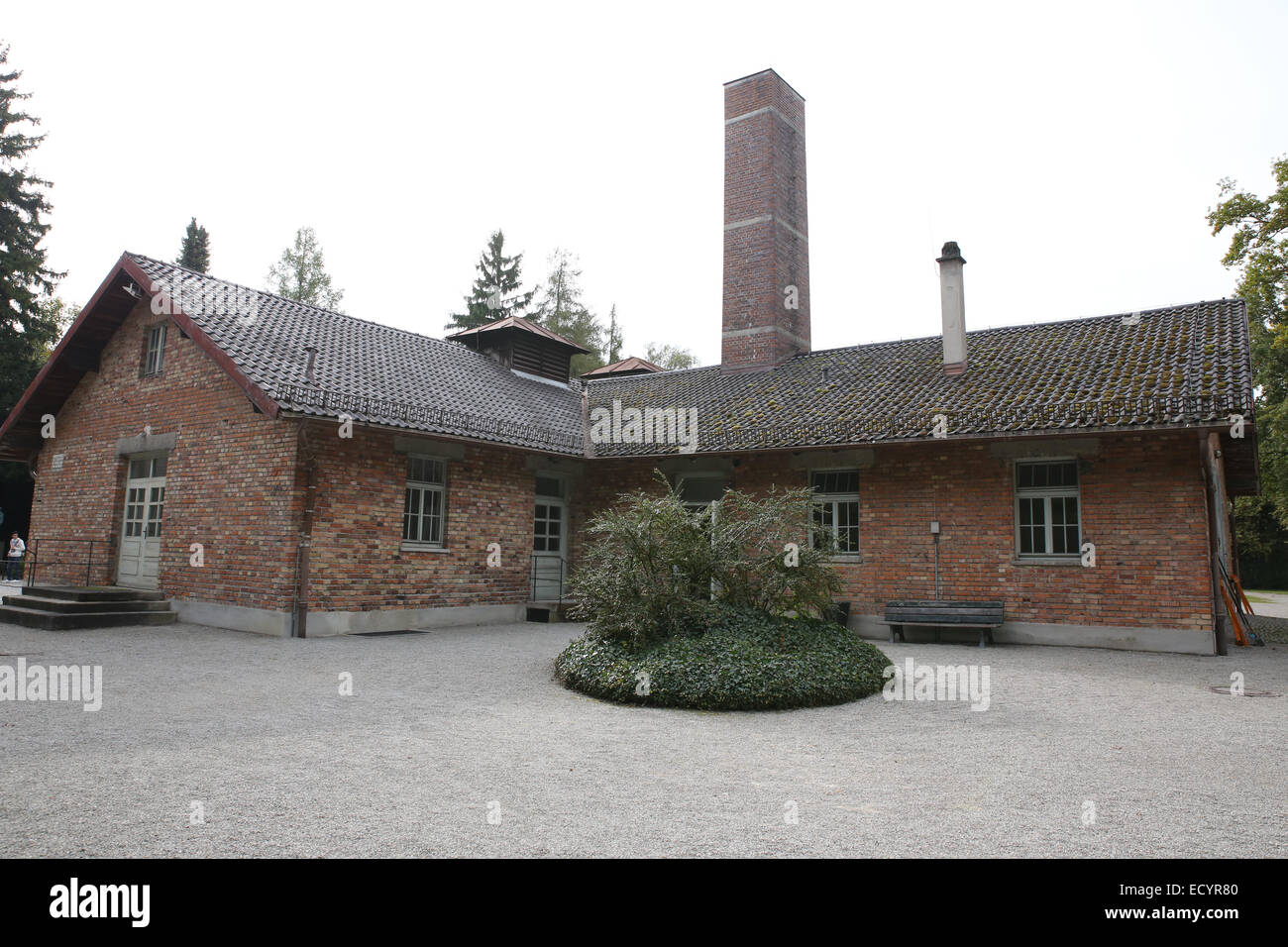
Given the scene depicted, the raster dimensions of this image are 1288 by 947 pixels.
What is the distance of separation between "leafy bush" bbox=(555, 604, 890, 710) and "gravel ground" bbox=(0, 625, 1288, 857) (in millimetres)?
258

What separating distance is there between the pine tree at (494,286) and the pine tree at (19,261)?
17521 mm

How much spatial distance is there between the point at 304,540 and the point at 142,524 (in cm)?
469

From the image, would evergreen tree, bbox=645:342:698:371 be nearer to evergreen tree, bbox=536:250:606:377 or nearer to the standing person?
evergreen tree, bbox=536:250:606:377

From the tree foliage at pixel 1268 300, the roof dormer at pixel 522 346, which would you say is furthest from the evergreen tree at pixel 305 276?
the tree foliage at pixel 1268 300

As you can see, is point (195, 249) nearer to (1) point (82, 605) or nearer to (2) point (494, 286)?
(2) point (494, 286)

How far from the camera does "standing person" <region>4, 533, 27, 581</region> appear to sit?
22125 millimetres

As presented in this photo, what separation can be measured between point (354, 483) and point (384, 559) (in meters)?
1.30

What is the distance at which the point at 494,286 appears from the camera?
41.0 m

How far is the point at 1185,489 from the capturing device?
37.8 feet

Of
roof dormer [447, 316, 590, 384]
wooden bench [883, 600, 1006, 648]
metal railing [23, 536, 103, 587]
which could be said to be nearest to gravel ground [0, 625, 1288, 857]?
wooden bench [883, 600, 1006, 648]

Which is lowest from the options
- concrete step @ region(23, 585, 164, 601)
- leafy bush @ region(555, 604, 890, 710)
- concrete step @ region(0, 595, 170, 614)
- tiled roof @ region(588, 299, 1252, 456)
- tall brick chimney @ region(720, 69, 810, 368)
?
leafy bush @ region(555, 604, 890, 710)

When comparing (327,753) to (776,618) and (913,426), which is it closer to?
(776,618)

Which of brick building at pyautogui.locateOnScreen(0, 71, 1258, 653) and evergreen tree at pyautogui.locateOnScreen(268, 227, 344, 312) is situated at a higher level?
evergreen tree at pyautogui.locateOnScreen(268, 227, 344, 312)
